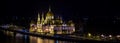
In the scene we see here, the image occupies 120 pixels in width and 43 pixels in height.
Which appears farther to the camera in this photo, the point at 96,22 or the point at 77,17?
the point at 96,22

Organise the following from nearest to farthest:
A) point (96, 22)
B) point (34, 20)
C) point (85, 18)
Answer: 1. point (34, 20)
2. point (85, 18)
3. point (96, 22)

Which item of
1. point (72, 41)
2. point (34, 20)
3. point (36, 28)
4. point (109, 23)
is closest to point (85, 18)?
point (109, 23)

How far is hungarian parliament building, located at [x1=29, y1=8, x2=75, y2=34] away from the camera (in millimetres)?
49631

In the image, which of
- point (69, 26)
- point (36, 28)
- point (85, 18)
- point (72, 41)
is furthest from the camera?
point (85, 18)

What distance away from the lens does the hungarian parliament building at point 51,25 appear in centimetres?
4963

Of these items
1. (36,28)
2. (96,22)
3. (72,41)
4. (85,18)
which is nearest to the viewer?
(72,41)

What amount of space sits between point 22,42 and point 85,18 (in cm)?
3349

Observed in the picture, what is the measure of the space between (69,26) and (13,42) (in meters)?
17.6

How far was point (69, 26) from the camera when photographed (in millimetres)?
51688

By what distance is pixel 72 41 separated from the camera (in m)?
36.5

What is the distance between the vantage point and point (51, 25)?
171 feet

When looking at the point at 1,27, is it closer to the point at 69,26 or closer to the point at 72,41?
the point at 69,26

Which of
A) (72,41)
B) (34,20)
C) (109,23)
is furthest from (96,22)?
(72,41)

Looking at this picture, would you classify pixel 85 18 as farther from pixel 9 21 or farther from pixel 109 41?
pixel 109 41
